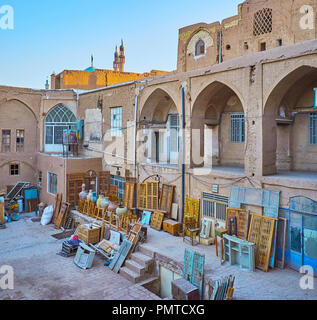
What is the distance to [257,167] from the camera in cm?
1043

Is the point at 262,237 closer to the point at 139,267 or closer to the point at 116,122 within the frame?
the point at 139,267

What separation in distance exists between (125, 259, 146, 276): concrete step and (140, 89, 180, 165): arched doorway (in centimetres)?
630

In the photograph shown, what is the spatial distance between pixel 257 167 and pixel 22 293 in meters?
8.35

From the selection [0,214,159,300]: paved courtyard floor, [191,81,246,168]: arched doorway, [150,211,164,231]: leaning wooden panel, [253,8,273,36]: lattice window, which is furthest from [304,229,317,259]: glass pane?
[253,8,273,36]: lattice window

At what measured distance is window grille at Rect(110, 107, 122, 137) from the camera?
16438 mm

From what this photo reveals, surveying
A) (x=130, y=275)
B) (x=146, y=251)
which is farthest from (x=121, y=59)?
(x=130, y=275)

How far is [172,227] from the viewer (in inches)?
482

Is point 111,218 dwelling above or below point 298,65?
below

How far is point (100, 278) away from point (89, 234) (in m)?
2.75

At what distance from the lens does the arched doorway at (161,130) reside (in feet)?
50.4
